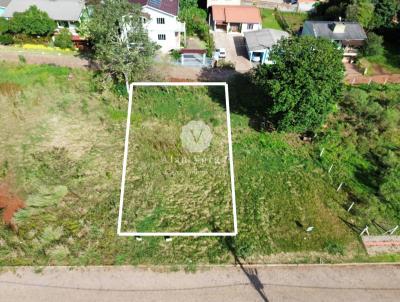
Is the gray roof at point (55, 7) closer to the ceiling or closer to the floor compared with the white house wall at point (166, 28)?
closer to the ceiling

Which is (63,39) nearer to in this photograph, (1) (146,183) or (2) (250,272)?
(1) (146,183)

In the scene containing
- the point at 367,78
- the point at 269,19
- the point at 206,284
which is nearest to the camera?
the point at 206,284

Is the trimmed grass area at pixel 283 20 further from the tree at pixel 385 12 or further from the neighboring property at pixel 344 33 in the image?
the tree at pixel 385 12

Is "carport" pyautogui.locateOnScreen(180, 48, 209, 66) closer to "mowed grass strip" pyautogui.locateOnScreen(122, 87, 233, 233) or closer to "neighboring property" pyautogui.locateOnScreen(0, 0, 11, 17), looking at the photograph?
"mowed grass strip" pyautogui.locateOnScreen(122, 87, 233, 233)

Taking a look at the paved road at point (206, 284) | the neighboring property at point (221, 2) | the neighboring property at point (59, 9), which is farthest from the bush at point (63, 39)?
the paved road at point (206, 284)

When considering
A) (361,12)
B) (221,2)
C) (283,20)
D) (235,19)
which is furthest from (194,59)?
(361,12)

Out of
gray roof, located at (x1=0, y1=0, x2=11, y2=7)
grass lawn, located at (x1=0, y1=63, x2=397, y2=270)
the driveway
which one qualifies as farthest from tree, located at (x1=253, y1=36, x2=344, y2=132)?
gray roof, located at (x1=0, y1=0, x2=11, y2=7)
